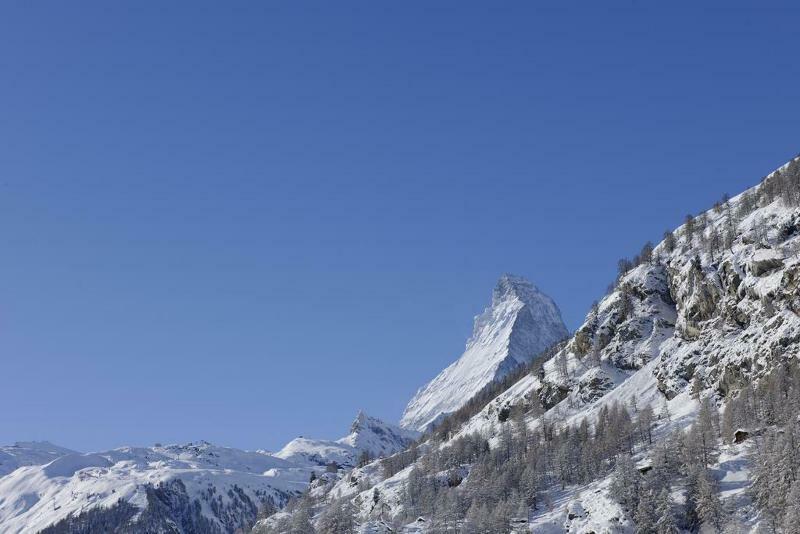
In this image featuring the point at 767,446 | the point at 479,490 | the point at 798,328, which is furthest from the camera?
the point at 479,490

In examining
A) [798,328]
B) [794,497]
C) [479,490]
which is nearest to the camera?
[794,497]

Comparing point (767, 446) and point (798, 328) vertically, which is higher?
Answer: point (798, 328)

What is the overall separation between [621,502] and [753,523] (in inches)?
949

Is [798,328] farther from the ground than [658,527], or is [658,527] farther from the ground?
[798,328]

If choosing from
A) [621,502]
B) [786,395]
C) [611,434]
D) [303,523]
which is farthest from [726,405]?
[303,523]

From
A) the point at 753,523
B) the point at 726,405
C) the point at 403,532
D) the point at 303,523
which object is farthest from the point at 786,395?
the point at 303,523

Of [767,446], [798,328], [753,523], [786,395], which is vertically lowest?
[753,523]

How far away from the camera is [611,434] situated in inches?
7623

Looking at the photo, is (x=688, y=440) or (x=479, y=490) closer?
(x=688, y=440)

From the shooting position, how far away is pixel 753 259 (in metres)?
199

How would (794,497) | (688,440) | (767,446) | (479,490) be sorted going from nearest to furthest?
(794,497) → (767,446) → (688,440) → (479,490)

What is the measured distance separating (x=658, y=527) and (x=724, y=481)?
63.0 ft

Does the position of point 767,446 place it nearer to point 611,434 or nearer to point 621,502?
point 621,502

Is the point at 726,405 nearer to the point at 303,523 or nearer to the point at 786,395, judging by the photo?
the point at 786,395
